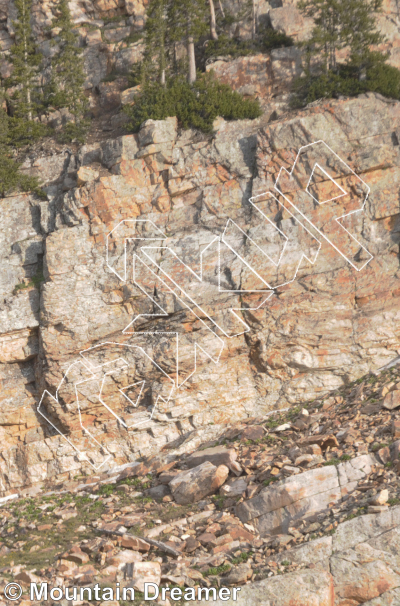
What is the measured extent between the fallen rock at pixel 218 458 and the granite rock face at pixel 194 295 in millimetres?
2651

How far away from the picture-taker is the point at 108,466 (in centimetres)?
2083

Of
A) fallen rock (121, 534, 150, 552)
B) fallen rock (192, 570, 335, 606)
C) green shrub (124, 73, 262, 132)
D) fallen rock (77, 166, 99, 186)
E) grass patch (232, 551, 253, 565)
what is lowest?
fallen rock (121, 534, 150, 552)

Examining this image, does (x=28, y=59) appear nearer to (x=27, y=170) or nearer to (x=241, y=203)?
(x=27, y=170)

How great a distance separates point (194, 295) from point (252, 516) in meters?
9.71

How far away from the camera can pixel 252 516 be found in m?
13.6

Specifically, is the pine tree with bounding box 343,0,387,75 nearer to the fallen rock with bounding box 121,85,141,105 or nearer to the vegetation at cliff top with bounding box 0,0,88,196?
the fallen rock with bounding box 121,85,141,105

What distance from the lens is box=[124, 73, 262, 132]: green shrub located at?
25203mm

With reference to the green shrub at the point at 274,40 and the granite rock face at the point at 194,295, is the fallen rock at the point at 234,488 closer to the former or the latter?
the granite rock face at the point at 194,295

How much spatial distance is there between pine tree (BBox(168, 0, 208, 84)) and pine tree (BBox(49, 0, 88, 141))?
16.5ft

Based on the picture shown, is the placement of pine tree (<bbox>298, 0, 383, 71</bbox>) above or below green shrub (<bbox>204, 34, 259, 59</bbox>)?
above

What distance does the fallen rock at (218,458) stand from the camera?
15.6 metres

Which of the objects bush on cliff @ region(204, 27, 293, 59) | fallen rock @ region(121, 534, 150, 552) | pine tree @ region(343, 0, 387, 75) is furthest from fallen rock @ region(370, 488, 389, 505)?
bush on cliff @ region(204, 27, 293, 59)

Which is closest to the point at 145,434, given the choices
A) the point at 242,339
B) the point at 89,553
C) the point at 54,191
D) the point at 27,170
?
the point at 242,339

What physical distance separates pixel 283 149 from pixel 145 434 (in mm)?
11664
